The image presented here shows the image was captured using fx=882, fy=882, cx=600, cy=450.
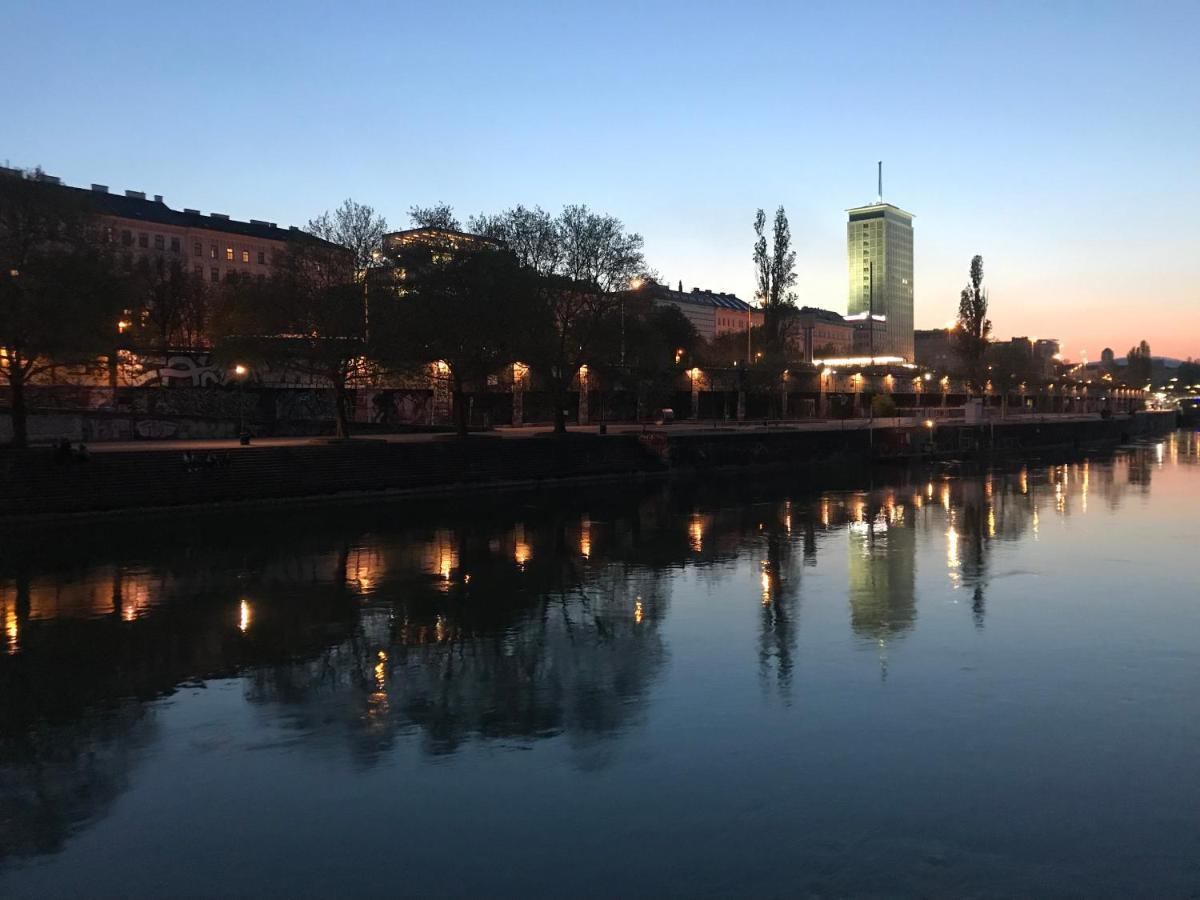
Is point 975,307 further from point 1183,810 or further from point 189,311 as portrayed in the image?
point 1183,810

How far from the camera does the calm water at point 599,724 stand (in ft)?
29.8

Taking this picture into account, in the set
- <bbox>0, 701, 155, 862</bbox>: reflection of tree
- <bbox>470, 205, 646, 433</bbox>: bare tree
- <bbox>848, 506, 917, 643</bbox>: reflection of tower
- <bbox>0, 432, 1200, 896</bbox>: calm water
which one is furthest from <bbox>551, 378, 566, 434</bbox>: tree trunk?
<bbox>0, 701, 155, 862</bbox>: reflection of tree

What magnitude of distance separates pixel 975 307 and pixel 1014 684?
12180cm

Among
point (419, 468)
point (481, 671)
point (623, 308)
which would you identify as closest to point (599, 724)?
point (481, 671)

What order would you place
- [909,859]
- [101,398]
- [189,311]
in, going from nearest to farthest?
[909,859]
[101,398]
[189,311]

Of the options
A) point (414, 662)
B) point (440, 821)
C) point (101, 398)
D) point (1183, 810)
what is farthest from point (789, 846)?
point (101, 398)

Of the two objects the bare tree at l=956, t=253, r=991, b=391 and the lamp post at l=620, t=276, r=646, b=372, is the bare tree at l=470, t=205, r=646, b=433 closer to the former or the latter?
the lamp post at l=620, t=276, r=646, b=372

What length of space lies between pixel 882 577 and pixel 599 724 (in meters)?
14.2

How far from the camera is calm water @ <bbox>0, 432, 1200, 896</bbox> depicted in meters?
9.09

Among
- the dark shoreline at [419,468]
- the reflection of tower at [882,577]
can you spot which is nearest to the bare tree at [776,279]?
the dark shoreline at [419,468]

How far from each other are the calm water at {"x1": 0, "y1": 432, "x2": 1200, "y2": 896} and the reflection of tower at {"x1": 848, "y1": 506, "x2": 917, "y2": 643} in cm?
19

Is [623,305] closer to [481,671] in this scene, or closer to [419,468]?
[419,468]

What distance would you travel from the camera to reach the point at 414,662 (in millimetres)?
16469

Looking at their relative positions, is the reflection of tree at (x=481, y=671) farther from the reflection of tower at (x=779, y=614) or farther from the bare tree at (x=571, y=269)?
the bare tree at (x=571, y=269)
